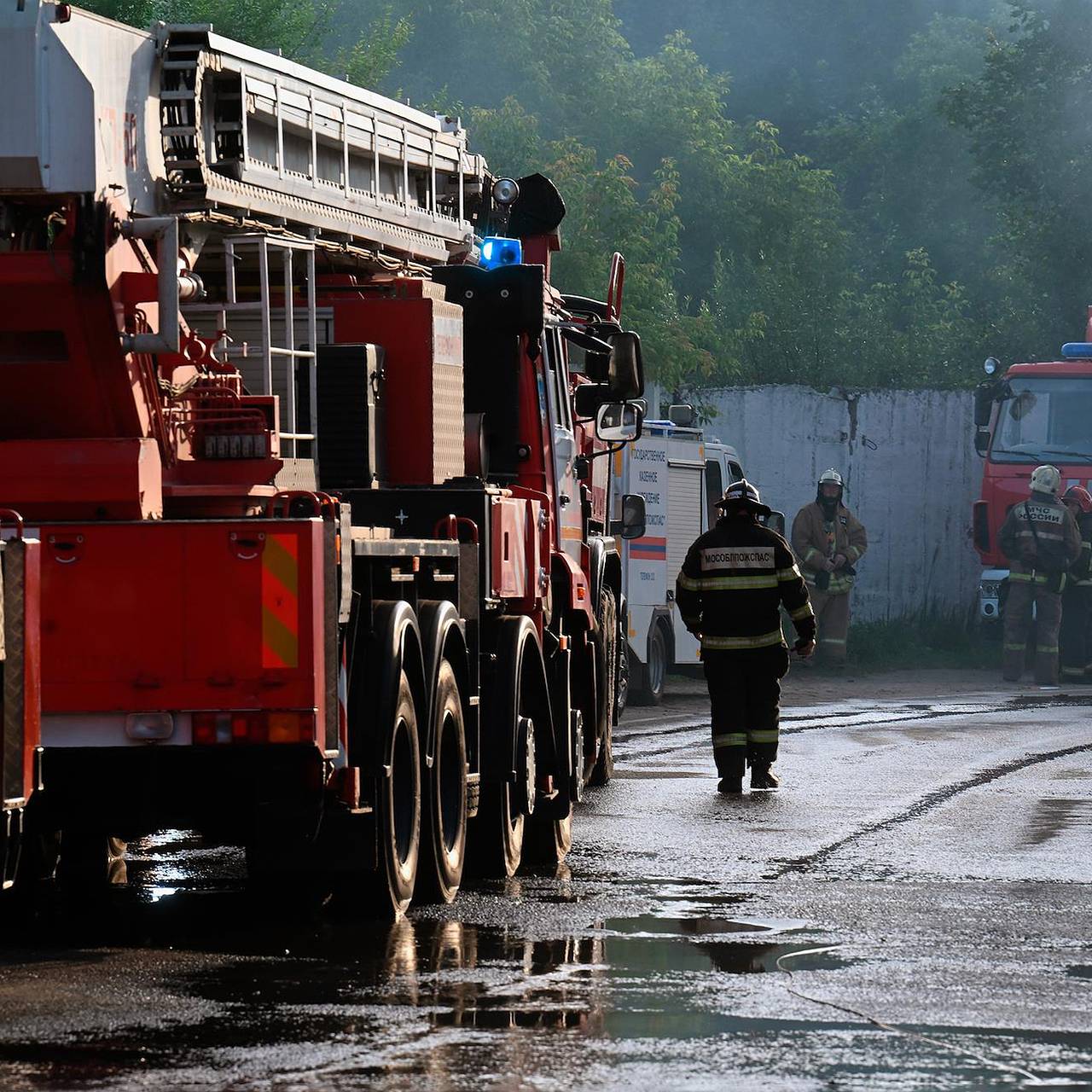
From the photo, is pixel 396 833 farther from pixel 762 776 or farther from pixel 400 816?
pixel 762 776

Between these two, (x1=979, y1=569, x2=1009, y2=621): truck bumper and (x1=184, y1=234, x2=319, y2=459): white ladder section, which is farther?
(x1=979, y1=569, x2=1009, y2=621): truck bumper

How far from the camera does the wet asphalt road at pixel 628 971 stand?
621 cm

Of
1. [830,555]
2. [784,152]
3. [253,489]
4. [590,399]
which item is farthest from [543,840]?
[784,152]

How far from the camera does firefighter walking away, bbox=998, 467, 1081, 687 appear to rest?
85.6 feet

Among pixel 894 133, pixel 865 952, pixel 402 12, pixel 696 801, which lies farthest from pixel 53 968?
pixel 402 12

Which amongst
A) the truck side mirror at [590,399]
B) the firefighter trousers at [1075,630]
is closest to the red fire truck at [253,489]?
the truck side mirror at [590,399]

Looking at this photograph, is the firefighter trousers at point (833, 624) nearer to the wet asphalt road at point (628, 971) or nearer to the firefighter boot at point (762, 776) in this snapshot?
the firefighter boot at point (762, 776)

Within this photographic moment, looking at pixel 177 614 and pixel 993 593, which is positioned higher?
pixel 177 614

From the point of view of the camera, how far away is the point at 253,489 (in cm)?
862

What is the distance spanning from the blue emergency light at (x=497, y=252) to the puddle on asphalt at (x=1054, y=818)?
3.77 meters

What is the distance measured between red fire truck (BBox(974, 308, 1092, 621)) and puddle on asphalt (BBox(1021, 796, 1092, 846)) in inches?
546

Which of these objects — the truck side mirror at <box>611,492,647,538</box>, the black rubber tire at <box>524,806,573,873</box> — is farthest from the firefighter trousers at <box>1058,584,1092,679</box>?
the black rubber tire at <box>524,806,573,873</box>

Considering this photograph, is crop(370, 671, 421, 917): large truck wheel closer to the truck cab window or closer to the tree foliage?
the truck cab window

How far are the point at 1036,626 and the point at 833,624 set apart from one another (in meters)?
2.28
